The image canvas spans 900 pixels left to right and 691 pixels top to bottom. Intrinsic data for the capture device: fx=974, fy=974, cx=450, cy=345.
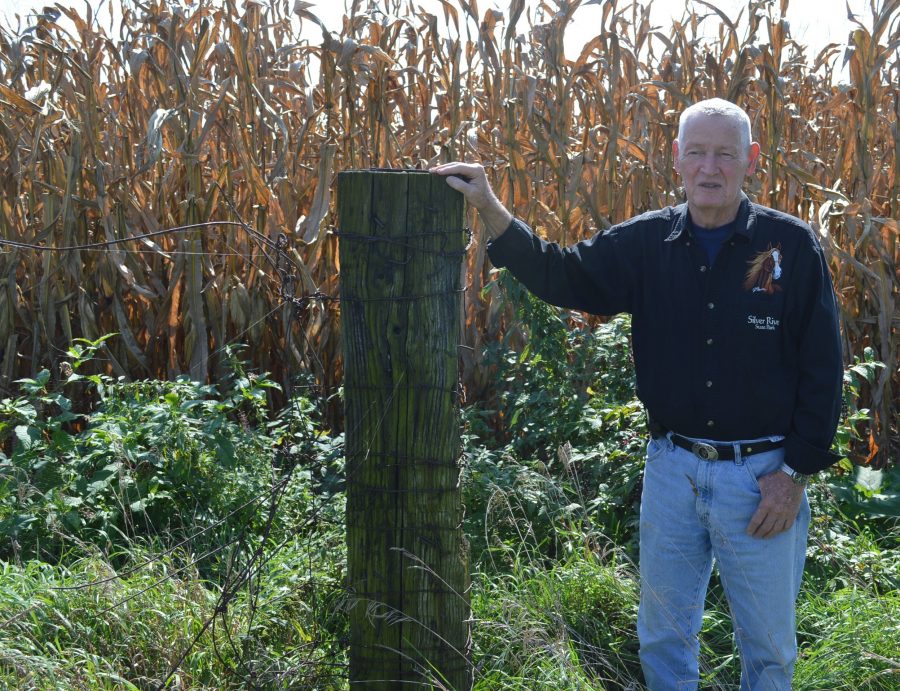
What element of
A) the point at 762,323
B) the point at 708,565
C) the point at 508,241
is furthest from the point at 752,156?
the point at 708,565

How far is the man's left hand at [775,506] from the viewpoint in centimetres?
287

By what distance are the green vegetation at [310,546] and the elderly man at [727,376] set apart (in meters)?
0.39

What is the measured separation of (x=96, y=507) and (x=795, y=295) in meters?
3.14

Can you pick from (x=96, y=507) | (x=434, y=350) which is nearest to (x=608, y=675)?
(x=434, y=350)

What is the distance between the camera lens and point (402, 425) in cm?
282

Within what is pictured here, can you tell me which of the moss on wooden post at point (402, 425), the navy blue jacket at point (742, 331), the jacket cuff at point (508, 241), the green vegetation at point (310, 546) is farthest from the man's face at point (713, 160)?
the green vegetation at point (310, 546)

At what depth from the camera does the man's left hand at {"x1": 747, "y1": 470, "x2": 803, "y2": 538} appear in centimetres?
287

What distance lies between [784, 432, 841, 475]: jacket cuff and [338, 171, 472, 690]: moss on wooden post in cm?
99

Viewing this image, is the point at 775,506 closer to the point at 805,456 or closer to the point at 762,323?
the point at 805,456

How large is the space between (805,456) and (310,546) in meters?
2.05

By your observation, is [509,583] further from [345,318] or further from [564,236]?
[564,236]

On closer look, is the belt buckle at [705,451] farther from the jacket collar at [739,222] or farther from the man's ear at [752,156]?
the man's ear at [752,156]

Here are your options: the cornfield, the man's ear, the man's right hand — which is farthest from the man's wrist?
the cornfield

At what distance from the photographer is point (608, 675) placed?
3.64m
